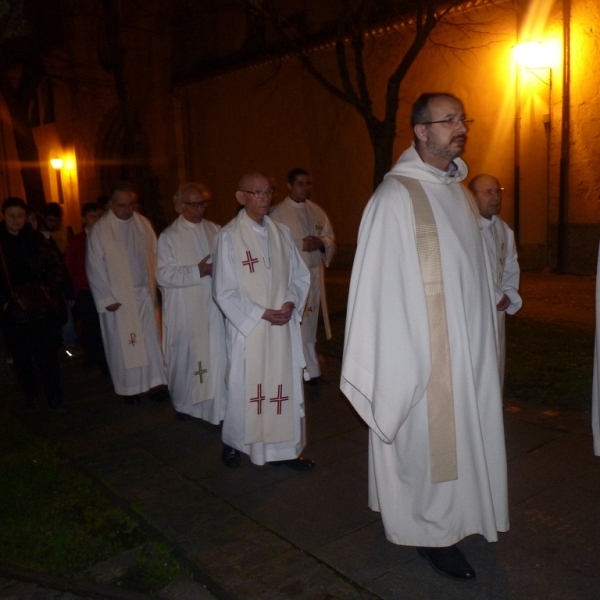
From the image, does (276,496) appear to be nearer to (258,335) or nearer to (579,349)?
(258,335)

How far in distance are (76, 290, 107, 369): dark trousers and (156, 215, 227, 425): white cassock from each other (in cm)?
223

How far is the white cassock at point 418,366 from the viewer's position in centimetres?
346

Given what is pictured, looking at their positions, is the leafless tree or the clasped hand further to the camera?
the leafless tree

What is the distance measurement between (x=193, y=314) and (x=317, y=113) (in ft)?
40.4

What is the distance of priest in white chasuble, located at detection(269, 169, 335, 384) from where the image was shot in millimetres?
7293

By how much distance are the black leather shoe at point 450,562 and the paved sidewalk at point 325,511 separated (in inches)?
1.6

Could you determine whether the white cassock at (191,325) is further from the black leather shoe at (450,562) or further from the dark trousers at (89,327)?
the black leather shoe at (450,562)

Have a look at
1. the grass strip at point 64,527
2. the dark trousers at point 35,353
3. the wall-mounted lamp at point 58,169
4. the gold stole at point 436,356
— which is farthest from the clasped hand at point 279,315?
A: the wall-mounted lamp at point 58,169

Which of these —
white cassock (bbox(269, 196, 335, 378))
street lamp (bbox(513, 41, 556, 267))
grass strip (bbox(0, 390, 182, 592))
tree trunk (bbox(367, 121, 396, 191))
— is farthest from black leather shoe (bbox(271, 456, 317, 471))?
street lamp (bbox(513, 41, 556, 267))

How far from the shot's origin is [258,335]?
200 inches

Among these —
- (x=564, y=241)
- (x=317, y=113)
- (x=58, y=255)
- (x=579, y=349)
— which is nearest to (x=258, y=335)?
(x=58, y=255)

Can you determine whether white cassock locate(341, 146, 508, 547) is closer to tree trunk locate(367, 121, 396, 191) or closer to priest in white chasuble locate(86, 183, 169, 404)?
priest in white chasuble locate(86, 183, 169, 404)

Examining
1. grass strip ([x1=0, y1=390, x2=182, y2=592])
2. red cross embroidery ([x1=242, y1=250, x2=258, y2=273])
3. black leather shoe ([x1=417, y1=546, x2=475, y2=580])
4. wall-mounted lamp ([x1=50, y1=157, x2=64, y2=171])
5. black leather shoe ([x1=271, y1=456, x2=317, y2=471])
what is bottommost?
grass strip ([x1=0, y1=390, x2=182, y2=592])

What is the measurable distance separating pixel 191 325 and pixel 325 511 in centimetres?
255
